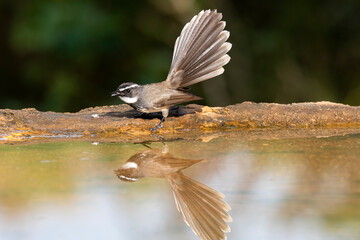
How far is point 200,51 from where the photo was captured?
3.55m

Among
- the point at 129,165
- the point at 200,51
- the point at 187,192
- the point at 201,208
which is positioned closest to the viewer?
the point at 201,208

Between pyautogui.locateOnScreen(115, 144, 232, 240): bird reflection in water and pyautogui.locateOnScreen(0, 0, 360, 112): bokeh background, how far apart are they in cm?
332

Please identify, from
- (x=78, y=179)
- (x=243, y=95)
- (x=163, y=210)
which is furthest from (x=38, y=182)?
(x=243, y=95)

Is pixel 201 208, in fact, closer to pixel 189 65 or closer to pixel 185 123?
pixel 185 123

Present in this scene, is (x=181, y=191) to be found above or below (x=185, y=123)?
below

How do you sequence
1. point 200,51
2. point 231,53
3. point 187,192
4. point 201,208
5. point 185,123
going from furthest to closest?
point 231,53, point 200,51, point 185,123, point 187,192, point 201,208

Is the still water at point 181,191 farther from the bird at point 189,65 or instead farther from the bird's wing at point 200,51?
the bird's wing at point 200,51

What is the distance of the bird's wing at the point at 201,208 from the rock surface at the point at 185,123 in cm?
109

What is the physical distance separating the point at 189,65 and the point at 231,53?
8.22 feet

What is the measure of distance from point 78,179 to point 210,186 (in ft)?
1.45

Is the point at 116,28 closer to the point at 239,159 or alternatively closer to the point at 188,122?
the point at 188,122

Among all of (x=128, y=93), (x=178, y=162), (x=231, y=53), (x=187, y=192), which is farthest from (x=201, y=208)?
(x=231, y=53)

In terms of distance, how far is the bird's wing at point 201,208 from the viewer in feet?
4.78

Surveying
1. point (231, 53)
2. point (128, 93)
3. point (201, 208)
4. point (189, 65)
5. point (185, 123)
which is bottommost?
point (201, 208)
